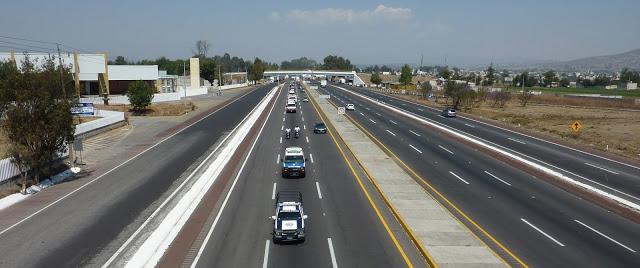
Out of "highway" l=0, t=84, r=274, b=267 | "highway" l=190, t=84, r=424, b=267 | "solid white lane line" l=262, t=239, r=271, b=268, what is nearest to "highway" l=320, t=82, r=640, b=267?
"highway" l=190, t=84, r=424, b=267

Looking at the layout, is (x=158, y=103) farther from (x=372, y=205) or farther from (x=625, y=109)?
(x=625, y=109)

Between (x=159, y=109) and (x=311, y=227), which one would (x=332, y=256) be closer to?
(x=311, y=227)

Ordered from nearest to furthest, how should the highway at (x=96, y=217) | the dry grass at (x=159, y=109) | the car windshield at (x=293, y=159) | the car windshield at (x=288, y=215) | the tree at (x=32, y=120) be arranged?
the highway at (x=96, y=217) → the car windshield at (x=288, y=215) → the tree at (x=32, y=120) → the car windshield at (x=293, y=159) → the dry grass at (x=159, y=109)

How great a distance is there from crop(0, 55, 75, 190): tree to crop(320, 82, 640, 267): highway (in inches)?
939

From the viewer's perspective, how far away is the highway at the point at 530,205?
63.5ft

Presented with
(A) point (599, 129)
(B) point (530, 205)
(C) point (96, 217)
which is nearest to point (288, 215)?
(C) point (96, 217)

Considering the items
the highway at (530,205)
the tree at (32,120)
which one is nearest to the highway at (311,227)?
the highway at (530,205)

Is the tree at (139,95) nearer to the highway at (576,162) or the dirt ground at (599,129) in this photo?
the highway at (576,162)

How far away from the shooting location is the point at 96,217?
24.5 meters

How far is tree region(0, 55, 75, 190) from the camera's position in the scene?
30734 millimetres

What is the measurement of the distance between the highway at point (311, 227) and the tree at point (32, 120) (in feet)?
39.5

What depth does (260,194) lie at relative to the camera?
2803 cm

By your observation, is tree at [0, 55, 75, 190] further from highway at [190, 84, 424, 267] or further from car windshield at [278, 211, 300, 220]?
car windshield at [278, 211, 300, 220]

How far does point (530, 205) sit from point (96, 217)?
2201 cm
